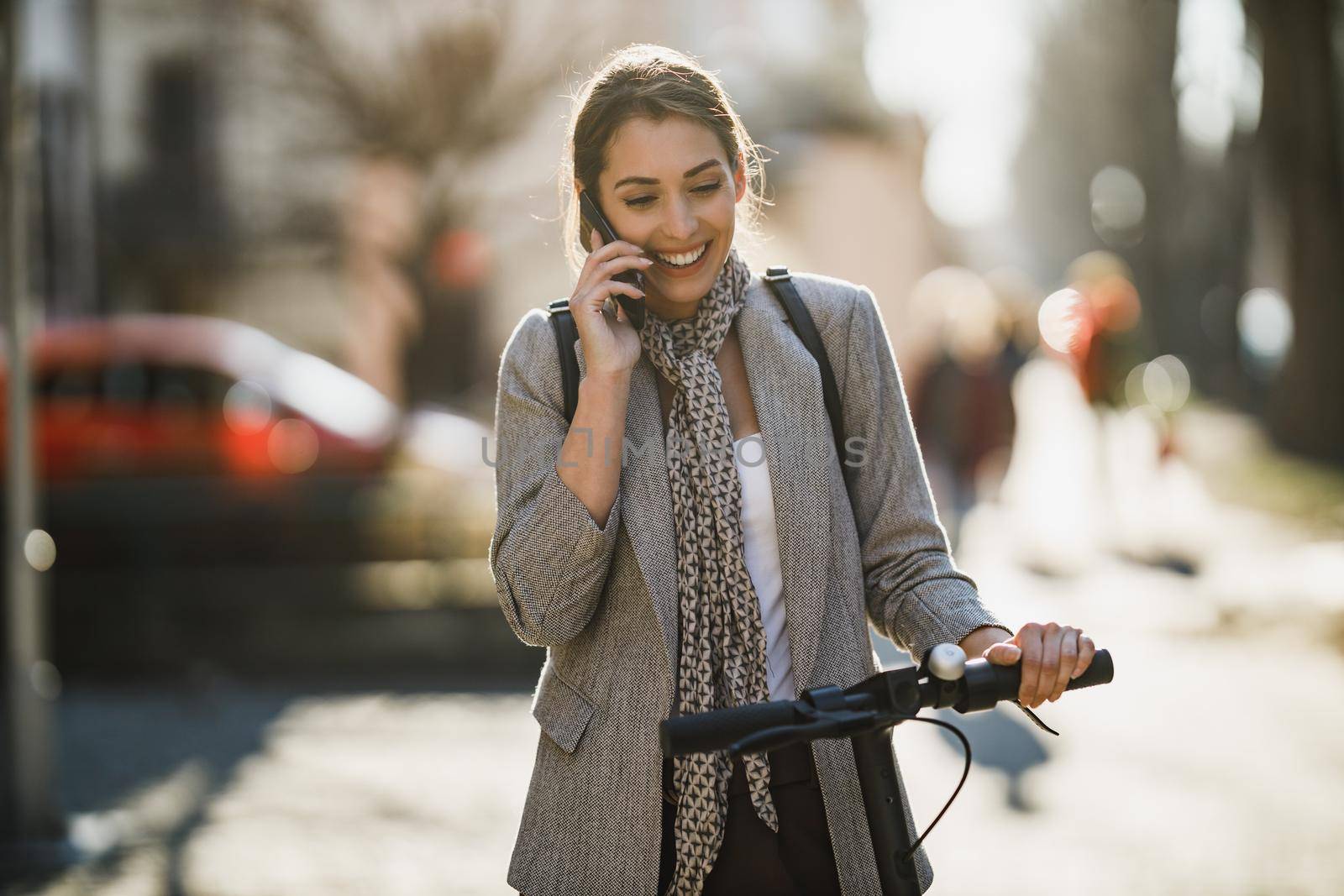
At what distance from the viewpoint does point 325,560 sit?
10898 millimetres

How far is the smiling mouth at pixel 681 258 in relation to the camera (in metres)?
2.34

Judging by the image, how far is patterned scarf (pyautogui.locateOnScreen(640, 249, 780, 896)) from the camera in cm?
219

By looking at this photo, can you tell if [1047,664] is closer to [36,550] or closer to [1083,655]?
[1083,655]

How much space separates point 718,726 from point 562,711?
0.52m

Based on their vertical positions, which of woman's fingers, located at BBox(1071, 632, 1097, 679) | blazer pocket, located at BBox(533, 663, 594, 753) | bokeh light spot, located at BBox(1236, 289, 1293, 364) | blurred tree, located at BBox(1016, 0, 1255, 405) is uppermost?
blurred tree, located at BBox(1016, 0, 1255, 405)

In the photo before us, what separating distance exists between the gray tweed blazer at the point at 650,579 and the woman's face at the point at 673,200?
0.12 m

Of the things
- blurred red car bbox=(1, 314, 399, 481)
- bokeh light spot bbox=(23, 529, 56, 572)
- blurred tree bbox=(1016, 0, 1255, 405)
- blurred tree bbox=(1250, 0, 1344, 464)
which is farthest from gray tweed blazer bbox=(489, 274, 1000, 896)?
blurred tree bbox=(1250, 0, 1344, 464)

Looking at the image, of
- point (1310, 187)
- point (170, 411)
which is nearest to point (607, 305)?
point (170, 411)

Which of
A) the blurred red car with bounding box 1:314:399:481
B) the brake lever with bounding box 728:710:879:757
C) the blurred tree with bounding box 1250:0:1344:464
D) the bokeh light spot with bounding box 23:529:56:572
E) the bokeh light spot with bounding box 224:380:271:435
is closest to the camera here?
the brake lever with bounding box 728:710:879:757

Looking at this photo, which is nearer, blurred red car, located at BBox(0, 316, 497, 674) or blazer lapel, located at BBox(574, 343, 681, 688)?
blazer lapel, located at BBox(574, 343, 681, 688)

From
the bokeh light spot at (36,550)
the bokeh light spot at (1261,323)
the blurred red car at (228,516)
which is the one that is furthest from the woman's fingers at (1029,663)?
the bokeh light spot at (1261,323)

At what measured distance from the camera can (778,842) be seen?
2.21 meters

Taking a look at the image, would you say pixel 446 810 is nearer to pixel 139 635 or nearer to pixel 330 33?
pixel 139 635

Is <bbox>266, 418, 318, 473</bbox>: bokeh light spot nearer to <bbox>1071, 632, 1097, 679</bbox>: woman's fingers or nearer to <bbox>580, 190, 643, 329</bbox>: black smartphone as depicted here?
<bbox>580, 190, 643, 329</bbox>: black smartphone
